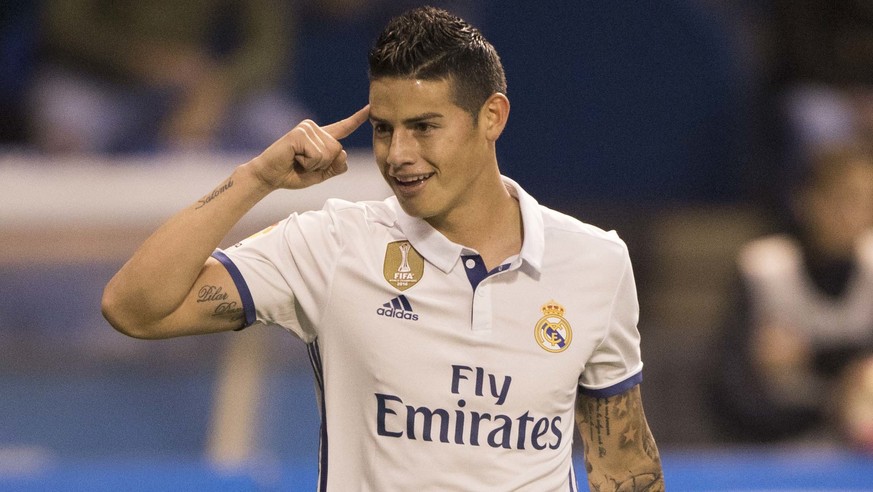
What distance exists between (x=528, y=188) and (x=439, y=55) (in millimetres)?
4935

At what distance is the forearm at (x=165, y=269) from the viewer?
2297 mm

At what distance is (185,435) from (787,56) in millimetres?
4403

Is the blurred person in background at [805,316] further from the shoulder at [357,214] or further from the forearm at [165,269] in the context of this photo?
the forearm at [165,269]

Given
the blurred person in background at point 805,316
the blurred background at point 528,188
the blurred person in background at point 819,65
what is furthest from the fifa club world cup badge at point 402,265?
the blurred person in background at point 819,65

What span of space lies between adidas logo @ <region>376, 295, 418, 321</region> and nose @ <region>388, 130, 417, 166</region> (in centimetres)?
29

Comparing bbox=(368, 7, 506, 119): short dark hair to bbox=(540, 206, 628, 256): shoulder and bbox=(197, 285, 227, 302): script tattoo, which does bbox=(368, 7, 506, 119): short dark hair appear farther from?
bbox=(197, 285, 227, 302): script tattoo

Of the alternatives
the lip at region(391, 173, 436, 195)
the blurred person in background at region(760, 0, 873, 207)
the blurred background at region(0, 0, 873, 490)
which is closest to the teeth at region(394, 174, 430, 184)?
the lip at region(391, 173, 436, 195)

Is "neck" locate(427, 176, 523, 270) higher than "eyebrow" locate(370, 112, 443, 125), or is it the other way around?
"eyebrow" locate(370, 112, 443, 125)

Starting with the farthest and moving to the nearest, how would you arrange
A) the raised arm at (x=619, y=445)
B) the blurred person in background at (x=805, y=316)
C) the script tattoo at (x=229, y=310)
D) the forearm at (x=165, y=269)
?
the blurred person in background at (x=805, y=316) < the raised arm at (x=619, y=445) < the script tattoo at (x=229, y=310) < the forearm at (x=165, y=269)

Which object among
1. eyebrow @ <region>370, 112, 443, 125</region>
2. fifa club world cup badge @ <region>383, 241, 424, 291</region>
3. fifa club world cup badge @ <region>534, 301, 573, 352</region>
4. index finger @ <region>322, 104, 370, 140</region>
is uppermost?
index finger @ <region>322, 104, 370, 140</region>

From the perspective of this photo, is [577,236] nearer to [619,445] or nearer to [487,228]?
[487,228]

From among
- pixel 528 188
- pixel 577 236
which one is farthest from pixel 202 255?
pixel 528 188

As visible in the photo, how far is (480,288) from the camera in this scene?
2.49 m

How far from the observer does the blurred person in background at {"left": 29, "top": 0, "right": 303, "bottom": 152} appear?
19.3ft
